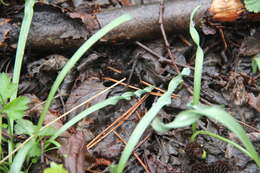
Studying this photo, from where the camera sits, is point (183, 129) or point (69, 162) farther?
point (183, 129)

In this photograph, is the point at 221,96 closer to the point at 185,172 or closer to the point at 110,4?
the point at 185,172

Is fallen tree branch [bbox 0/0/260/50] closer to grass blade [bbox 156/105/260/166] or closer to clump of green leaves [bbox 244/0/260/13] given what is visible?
clump of green leaves [bbox 244/0/260/13]

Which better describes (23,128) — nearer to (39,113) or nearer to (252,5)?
(39,113)

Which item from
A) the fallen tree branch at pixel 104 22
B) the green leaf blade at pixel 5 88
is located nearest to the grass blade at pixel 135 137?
the green leaf blade at pixel 5 88

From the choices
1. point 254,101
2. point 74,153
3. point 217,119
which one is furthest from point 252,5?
point 74,153

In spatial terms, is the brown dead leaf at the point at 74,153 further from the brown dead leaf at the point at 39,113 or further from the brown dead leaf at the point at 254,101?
the brown dead leaf at the point at 254,101

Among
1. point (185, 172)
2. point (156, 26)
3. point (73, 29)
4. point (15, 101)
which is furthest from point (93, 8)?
point (185, 172)
